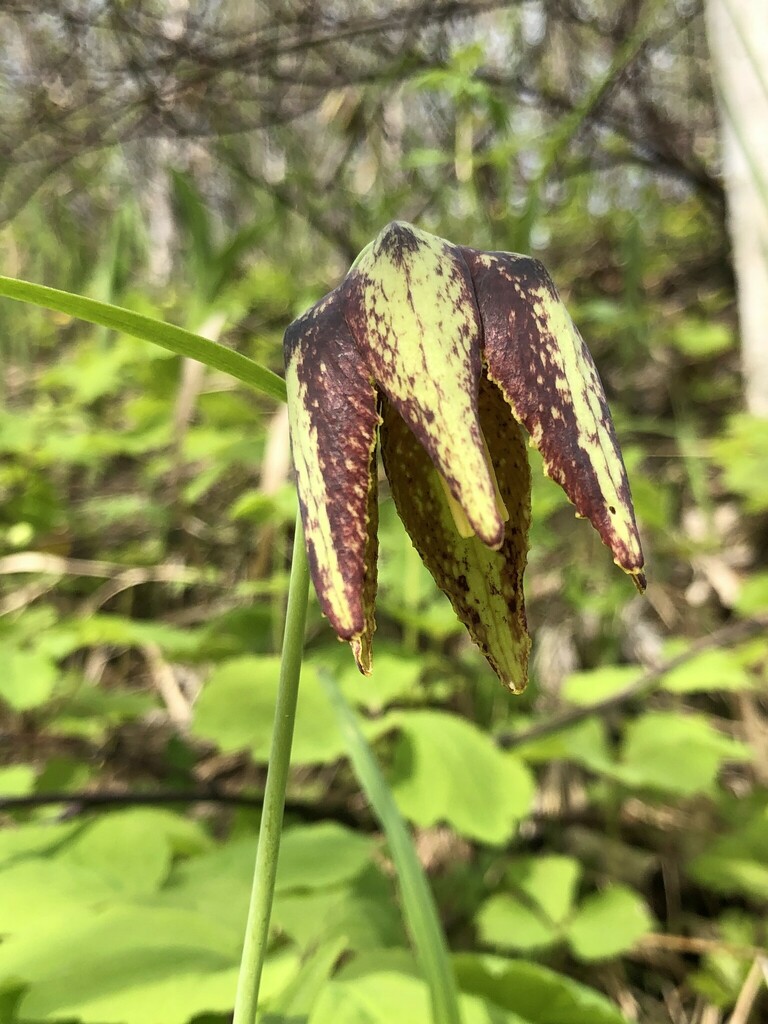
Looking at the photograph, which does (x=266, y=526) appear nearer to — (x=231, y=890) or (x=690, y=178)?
(x=231, y=890)

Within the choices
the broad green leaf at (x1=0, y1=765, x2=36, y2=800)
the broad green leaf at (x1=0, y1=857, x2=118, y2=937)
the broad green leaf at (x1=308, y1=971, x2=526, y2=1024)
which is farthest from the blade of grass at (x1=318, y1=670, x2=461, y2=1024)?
the broad green leaf at (x1=0, y1=765, x2=36, y2=800)

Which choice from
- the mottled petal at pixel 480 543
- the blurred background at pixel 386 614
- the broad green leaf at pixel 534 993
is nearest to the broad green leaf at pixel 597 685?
the blurred background at pixel 386 614

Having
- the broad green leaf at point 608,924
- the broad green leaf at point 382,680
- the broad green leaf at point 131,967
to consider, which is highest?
the broad green leaf at point 382,680

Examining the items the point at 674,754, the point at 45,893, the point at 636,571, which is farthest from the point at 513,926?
the point at 636,571

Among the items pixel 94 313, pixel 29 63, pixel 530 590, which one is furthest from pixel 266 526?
pixel 29 63

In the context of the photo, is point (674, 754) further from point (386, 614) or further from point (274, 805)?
point (274, 805)

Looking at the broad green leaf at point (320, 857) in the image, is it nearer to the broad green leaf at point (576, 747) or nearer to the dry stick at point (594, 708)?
the broad green leaf at point (576, 747)
